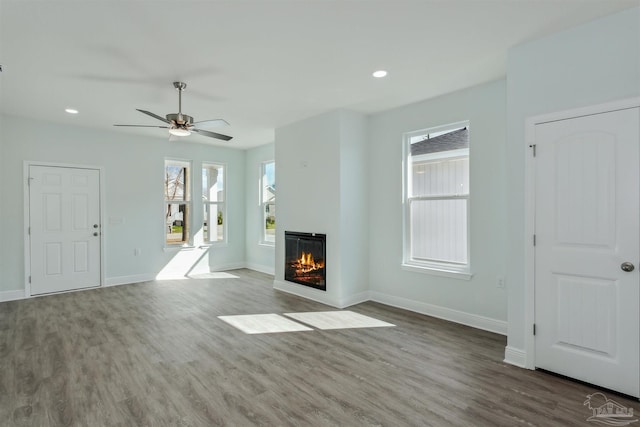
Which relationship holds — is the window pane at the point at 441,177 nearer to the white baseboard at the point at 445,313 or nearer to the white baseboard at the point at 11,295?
the white baseboard at the point at 445,313

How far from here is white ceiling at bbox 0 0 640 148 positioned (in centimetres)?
232

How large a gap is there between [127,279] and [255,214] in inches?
110

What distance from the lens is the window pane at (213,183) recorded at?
7113 mm

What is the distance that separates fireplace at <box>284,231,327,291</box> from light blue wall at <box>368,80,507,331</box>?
2.56ft

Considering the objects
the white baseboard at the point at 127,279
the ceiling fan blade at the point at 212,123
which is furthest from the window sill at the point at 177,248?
the ceiling fan blade at the point at 212,123

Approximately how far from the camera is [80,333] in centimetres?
362

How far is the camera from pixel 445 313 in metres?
4.07

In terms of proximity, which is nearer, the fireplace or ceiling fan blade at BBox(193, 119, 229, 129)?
ceiling fan blade at BBox(193, 119, 229, 129)

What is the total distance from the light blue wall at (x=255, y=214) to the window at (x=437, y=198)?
3.35 meters

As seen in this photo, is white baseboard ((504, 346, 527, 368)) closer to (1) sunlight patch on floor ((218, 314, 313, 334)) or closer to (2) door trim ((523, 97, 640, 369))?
(2) door trim ((523, 97, 640, 369))

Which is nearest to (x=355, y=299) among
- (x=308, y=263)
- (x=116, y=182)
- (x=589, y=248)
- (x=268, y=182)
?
(x=308, y=263)

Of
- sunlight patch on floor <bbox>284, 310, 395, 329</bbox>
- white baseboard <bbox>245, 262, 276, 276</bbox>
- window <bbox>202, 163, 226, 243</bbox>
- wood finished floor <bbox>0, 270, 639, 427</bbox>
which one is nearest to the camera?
wood finished floor <bbox>0, 270, 639, 427</bbox>

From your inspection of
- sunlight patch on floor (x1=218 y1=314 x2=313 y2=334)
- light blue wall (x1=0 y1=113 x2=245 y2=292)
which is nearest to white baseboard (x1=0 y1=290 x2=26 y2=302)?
light blue wall (x1=0 y1=113 x2=245 y2=292)

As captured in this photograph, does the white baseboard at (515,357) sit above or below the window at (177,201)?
below
